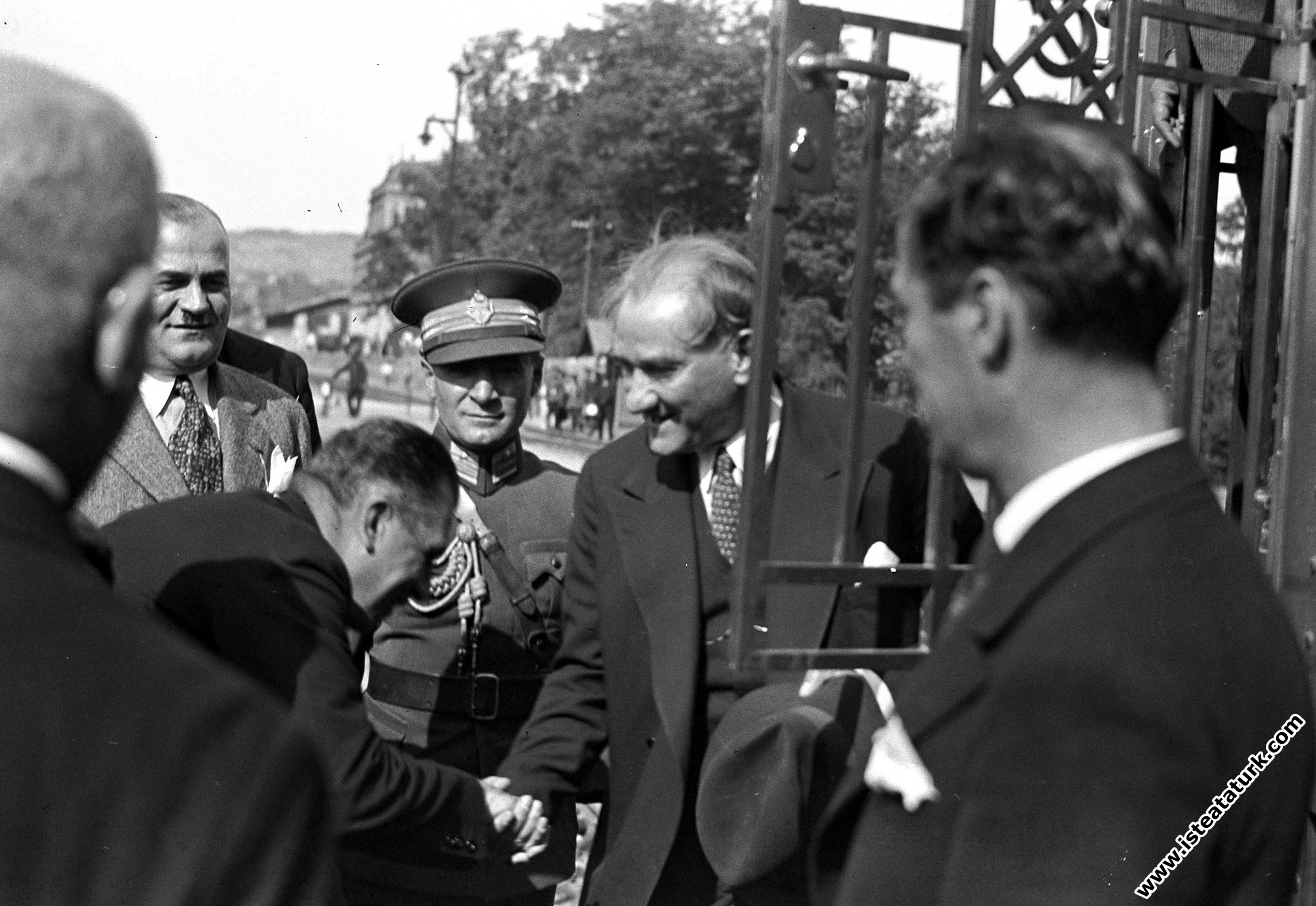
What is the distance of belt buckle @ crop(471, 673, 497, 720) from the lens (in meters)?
3.89

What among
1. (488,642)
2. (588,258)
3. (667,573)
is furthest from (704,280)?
(588,258)

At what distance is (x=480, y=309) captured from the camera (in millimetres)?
4195

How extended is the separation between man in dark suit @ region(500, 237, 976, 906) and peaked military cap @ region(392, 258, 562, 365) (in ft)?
1.99

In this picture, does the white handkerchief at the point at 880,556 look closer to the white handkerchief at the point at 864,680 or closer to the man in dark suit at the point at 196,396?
the white handkerchief at the point at 864,680

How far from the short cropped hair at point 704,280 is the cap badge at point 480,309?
23.6 inches

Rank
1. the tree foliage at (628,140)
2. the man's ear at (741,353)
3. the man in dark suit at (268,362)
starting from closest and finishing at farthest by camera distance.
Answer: the man's ear at (741,353)
the man in dark suit at (268,362)
the tree foliage at (628,140)

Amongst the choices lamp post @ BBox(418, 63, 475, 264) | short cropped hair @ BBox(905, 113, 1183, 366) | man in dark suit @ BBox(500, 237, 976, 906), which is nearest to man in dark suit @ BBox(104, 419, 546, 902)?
man in dark suit @ BBox(500, 237, 976, 906)

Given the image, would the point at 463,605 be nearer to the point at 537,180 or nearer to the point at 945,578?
the point at 945,578

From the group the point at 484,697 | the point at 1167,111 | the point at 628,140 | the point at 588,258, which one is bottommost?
the point at 484,697

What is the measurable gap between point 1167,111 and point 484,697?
6.63 ft

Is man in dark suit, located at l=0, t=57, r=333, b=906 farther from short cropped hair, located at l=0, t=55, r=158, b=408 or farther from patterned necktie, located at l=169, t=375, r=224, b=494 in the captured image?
patterned necktie, located at l=169, t=375, r=224, b=494

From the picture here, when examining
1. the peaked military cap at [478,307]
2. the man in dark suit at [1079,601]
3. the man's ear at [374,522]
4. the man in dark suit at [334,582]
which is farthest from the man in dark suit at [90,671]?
the peaked military cap at [478,307]

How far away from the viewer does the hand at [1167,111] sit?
3.79 metres

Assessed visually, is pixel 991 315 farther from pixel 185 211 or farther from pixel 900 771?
pixel 185 211
